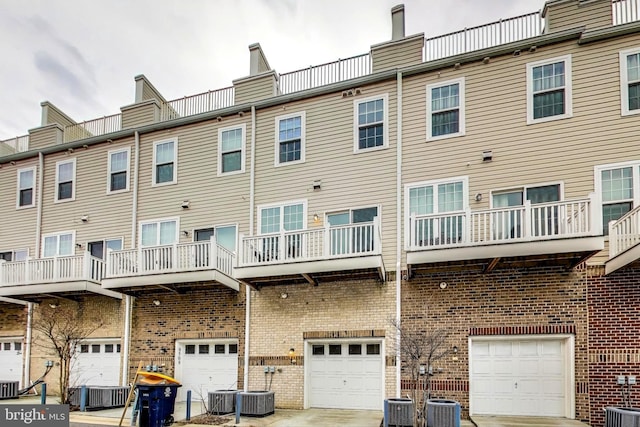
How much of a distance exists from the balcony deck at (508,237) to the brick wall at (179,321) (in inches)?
216

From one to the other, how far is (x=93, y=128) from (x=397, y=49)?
38.8 feet

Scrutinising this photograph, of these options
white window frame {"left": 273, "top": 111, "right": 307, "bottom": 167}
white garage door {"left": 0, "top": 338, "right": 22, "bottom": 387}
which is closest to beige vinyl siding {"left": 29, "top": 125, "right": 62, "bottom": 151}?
white garage door {"left": 0, "top": 338, "right": 22, "bottom": 387}

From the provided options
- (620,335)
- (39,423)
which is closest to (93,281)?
(39,423)

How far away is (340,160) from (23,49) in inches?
488

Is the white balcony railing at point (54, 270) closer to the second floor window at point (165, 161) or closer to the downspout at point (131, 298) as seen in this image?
the downspout at point (131, 298)

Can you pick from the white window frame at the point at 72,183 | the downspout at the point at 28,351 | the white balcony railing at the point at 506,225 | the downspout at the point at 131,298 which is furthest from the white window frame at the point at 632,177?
the downspout at the point at 28,351

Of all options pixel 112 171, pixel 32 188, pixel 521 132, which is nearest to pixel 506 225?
pixel 521 132

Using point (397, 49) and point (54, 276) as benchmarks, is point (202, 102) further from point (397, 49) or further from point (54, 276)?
point (54, 276)

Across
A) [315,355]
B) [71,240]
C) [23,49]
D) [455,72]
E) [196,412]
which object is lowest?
[196,412]

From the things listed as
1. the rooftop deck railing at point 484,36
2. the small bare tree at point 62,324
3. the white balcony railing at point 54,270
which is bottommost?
the small bare tree at point 62,324

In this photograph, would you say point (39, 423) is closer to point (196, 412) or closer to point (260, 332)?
point (196, 412)

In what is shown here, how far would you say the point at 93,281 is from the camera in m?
14.6

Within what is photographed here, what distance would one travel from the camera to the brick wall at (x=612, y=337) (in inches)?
390

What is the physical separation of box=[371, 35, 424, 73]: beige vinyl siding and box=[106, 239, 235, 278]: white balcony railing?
6945mm
